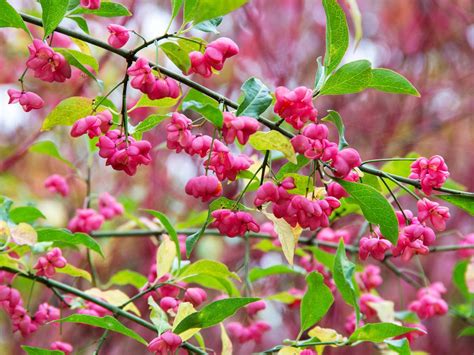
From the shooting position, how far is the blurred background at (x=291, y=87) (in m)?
2.12

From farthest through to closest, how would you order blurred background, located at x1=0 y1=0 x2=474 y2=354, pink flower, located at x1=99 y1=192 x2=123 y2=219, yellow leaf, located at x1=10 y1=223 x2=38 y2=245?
blurred background, located at x1=0 y1=0 x2=474 y2=354
pink flower, located at x1=99 y1=192 x2=123 y2=219
yellow leaf, located at x1=10 y1=223 x2=38 y2=245

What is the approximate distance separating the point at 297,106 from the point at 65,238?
47 cm

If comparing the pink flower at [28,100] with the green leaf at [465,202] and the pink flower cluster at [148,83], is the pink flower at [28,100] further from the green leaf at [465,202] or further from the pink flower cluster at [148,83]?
the green leaf at [465,202]

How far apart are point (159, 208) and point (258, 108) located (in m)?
1.36

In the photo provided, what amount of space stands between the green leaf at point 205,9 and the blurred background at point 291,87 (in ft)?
3.85

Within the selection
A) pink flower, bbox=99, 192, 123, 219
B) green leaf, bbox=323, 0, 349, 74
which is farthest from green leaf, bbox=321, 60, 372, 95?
pink flower, bbox=99, 192, 123, 219

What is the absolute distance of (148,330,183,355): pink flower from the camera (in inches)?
34.3

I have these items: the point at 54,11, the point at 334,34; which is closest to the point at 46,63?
the point at 54,11

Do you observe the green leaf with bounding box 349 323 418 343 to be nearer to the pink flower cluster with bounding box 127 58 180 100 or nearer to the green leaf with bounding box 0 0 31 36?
the pink flower cluster with bounding box 127 58 180 100

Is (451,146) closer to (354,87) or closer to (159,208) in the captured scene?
(159,208)

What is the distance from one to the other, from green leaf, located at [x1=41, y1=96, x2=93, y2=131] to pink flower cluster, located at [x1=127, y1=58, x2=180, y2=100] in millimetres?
119

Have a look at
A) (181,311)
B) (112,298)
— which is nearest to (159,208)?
(112,298)

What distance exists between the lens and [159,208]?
6.97 feet

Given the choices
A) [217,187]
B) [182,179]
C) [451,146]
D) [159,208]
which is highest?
[451,146]
